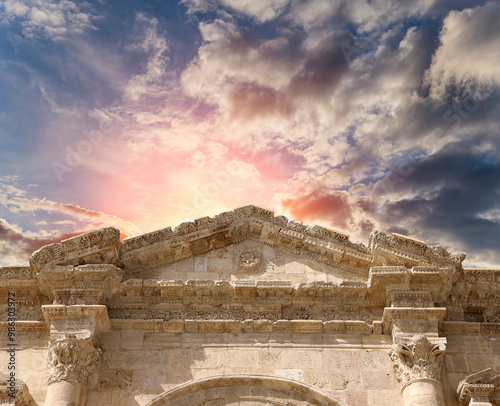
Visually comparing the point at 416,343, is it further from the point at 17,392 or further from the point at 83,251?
the point at 17,392

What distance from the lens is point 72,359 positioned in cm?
1432

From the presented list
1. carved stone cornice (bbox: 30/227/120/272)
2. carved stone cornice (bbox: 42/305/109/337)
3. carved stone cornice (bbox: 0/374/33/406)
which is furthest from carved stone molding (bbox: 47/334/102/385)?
carved stone cornice (bbox: 30/227/120/272)

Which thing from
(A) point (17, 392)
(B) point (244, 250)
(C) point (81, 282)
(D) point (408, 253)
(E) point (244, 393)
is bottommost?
(E) point (244, 393)

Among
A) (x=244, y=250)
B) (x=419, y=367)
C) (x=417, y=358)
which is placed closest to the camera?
(x=419, y=367)

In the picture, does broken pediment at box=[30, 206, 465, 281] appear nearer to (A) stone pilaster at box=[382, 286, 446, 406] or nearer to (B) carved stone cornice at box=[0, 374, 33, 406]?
(A) stone pilaster at box=[382, 286, 446, 406]

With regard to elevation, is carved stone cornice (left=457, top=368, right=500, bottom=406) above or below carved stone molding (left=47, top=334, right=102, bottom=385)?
below

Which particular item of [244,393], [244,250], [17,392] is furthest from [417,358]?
[17,392]

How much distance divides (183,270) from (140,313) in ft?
4.94

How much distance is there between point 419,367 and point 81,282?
7.50 metres

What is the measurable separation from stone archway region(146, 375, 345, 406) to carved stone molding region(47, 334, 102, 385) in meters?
1.53

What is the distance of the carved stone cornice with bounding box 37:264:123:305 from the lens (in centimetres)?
1543

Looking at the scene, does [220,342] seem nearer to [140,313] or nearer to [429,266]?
[140,313]

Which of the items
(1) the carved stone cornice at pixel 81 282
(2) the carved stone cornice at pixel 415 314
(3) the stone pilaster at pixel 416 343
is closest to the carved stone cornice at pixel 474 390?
(3) the stone pilaster at pixel 416 343

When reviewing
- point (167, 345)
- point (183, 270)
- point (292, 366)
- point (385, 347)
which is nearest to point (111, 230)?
point (183, 270)
